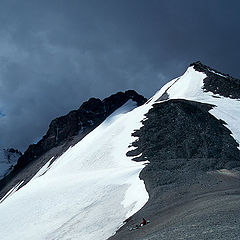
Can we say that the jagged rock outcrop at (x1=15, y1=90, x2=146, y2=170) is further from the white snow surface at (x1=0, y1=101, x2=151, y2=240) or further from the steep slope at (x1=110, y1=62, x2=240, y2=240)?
the white snow surface at (x1=0, y1=101, x2=151, y2=240)

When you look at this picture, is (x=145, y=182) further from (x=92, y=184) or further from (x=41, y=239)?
(x=41, y=239)

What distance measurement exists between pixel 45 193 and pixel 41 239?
9072 millimetres

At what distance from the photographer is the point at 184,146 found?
3475 centimetres

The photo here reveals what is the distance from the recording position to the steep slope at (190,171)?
1310 centimetres

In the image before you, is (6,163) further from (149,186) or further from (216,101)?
(149,186)

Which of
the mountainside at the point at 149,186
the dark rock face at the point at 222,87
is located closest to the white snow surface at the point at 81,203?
the mountainside at the point at 149,186

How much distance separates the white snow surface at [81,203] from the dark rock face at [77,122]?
210ft

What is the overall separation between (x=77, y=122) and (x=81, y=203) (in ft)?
298

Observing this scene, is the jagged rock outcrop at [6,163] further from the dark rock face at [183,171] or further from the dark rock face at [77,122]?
the dark rock face at [183,171]

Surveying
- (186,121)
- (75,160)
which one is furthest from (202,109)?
(75,160)

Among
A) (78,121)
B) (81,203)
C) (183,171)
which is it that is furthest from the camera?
(78,121)

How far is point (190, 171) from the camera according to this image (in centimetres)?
2683

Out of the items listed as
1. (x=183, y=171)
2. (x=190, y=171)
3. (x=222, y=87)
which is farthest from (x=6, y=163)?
(x=190, y=171)

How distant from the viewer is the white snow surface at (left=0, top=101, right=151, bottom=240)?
21.8 metres
